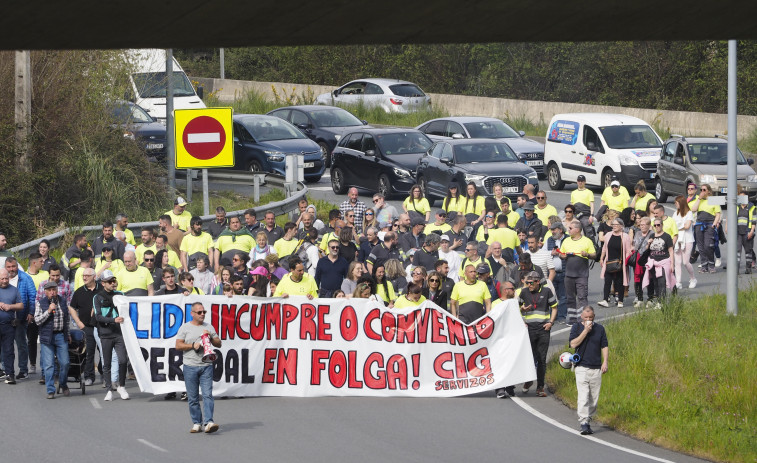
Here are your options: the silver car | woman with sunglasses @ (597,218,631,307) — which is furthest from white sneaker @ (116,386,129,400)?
the silver car

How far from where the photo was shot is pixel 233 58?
6238cm

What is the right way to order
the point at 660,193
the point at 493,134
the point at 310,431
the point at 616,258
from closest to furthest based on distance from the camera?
the point at 310,431 < the point at 616,258 < the point at 660,193 < the point at 493,134

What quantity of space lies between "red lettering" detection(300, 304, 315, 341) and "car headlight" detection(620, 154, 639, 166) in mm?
16444

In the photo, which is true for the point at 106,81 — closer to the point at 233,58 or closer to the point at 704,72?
the point at 704,72

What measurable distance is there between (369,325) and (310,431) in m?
2.45

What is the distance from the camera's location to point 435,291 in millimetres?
16453

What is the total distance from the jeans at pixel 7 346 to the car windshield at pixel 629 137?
18551mm

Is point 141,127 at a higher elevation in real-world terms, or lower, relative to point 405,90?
lower

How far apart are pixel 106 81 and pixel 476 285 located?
45.8ft

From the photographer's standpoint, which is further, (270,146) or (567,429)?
(270,146)

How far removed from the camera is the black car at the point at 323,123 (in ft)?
116

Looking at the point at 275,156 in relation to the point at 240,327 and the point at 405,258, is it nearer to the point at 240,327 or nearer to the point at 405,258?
the point at 405,258

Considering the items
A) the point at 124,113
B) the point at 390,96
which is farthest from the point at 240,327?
the point at 390,96

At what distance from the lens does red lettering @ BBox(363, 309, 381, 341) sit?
15.4 meters
